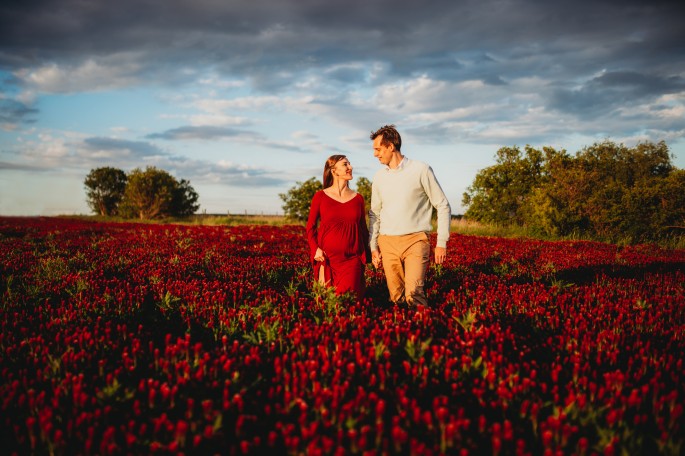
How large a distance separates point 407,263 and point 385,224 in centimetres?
61

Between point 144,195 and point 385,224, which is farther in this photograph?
point 144,195

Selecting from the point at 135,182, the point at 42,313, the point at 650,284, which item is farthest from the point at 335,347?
the point at 135,182

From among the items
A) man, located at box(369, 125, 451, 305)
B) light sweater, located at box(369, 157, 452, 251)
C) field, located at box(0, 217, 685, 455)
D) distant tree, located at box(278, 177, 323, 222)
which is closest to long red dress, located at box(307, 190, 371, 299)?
man, located at box(369, 125, 451, 305)

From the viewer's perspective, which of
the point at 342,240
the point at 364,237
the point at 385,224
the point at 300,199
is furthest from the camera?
the point at 300,199

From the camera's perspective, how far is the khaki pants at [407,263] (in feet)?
17.4

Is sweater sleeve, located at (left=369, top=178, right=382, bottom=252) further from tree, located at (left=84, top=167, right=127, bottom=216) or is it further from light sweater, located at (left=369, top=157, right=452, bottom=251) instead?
tree, located at (left=84, top=167, right=127, bottom=216)


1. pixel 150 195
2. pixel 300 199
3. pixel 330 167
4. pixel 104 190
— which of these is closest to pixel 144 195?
pixel 150 195

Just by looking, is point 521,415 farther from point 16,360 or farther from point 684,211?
point 684,211

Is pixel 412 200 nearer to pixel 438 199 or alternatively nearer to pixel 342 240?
pixel 438 199

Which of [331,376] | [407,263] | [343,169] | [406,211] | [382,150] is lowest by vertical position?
[331,376]

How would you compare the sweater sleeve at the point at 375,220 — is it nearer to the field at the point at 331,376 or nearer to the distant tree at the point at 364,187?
the field at the point at 331,376

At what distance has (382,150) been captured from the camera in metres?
5.45

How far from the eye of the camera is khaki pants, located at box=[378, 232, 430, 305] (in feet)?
17.4

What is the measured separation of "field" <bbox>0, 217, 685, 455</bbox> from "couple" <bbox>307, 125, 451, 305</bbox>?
0.64m
